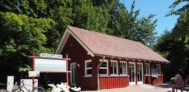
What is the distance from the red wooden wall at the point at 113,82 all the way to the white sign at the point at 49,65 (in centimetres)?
455

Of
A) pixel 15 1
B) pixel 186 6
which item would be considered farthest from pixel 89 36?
pixel 186 6

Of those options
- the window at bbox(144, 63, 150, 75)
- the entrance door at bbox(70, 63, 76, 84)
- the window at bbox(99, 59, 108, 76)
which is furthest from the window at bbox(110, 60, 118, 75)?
the window at bbox(144, 63, 150, 75)

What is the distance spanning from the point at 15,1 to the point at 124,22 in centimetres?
1971

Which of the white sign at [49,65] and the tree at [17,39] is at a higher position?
the tree at [17,39]

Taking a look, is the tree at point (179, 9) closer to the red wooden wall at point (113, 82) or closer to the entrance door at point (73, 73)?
the red wooden wall at point (113, 82)

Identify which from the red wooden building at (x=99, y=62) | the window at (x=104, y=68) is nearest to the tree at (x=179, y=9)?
the red wooden building at (x=99, y=62)

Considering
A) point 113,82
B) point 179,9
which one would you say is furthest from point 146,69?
point 179,9

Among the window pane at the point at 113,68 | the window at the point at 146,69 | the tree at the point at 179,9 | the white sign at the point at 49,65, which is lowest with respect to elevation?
the window at the point at 146,69

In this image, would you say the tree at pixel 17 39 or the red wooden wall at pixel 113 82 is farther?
the tree at pixel 17 39

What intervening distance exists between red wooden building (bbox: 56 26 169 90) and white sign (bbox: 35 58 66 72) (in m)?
3.51

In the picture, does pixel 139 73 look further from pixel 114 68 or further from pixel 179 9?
pixel 179 9

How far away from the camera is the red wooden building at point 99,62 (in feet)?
58.5

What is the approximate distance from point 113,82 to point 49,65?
6.93m

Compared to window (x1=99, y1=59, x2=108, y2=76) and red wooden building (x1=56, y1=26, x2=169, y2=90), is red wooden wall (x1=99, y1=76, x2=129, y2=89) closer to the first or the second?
red wooden building (x1=56, y1=26, x2=169, y2=90)
